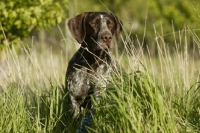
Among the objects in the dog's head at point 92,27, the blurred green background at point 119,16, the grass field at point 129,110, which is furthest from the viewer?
the blurred green background at point 119,16

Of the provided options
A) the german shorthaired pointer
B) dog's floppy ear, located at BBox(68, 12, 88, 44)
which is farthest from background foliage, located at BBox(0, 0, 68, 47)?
the german shorthaired pointer

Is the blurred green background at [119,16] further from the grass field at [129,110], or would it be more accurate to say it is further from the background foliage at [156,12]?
the grass field at [129,110]

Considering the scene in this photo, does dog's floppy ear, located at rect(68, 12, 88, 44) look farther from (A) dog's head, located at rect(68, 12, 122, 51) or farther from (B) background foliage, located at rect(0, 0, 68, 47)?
(B) background foliage, located at rect(0, 0, 68, 47)

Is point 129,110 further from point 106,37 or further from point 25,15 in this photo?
point 25,15

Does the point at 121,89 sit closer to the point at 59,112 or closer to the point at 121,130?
the point at 121,130

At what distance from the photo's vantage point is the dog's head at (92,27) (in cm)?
558

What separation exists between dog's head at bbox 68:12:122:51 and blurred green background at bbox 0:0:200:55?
0.18 meters

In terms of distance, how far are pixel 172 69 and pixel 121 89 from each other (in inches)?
55.5

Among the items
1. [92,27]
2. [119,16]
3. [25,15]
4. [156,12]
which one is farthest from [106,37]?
[119,16]

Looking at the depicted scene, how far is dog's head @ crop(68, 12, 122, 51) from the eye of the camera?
558cm

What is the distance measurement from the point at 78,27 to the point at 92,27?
0.19 m

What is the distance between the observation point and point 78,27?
573cm

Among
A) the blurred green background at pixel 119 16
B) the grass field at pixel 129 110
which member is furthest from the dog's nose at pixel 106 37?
the grass field at pixel 129 110

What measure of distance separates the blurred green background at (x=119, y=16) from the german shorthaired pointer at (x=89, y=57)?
0.23m
